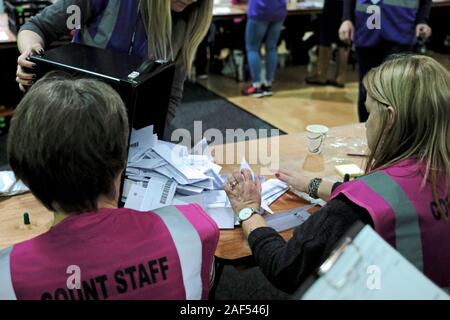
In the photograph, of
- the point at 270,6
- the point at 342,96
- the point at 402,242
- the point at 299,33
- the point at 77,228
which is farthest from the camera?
the point at 299,33

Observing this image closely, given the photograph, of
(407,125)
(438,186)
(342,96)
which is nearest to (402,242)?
(438,186)

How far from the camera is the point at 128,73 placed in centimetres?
144

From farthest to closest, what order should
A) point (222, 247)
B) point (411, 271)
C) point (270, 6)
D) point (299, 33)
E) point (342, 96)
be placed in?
point (299, 33) → point (342, 96) → point (270, 6) → point (222, 247) → point (411, 271)

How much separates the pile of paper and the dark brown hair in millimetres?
491

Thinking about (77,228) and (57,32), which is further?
(57,32)

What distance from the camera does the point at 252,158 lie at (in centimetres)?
186

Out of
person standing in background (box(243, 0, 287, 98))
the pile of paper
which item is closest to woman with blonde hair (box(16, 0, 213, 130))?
the pile of paper

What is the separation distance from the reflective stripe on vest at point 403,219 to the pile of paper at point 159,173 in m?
0.60

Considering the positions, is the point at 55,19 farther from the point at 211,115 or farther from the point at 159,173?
the point at 211,115

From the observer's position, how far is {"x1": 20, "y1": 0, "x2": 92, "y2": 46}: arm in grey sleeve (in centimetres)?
176

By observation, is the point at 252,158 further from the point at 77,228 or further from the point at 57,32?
the point at 77,228

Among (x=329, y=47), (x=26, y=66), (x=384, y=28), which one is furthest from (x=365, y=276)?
(x=329, y=47)

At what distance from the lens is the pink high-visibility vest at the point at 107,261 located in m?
0.91

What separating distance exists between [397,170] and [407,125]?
0.36 ft
